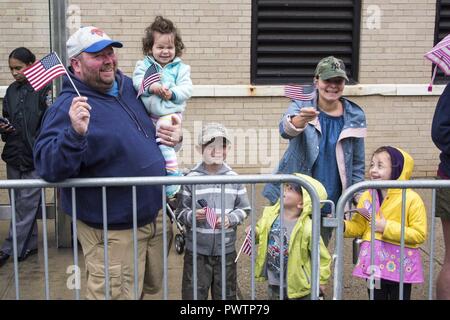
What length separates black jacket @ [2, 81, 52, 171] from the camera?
506 cm

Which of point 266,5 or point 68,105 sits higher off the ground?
point 266,5

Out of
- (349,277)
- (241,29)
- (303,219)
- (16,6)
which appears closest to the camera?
(303,219)

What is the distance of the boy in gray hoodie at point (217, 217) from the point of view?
3.57 meters

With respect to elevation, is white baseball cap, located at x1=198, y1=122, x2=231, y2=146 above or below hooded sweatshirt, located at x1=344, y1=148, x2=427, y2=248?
above

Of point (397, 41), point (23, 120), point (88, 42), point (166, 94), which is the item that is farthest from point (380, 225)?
point (397, 41)

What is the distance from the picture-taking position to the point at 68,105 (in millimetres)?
3076

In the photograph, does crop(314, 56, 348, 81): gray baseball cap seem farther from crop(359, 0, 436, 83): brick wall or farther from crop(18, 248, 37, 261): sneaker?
crop(359, 0, 436, 83): brick wall

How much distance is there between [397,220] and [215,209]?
1093 millimetres

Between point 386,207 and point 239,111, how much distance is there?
14.0 ft

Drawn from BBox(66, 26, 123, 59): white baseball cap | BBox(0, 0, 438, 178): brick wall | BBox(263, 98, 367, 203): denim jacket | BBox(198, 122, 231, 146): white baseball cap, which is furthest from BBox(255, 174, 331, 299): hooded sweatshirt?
BBox(0, 0, 438, 178): brick wall

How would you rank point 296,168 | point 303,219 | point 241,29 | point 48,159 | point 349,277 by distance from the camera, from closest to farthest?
point 48,159
point 303,219
point 296,168
point 349,277
point 241,29

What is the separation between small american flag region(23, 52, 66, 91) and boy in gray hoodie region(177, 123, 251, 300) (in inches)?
38.3
